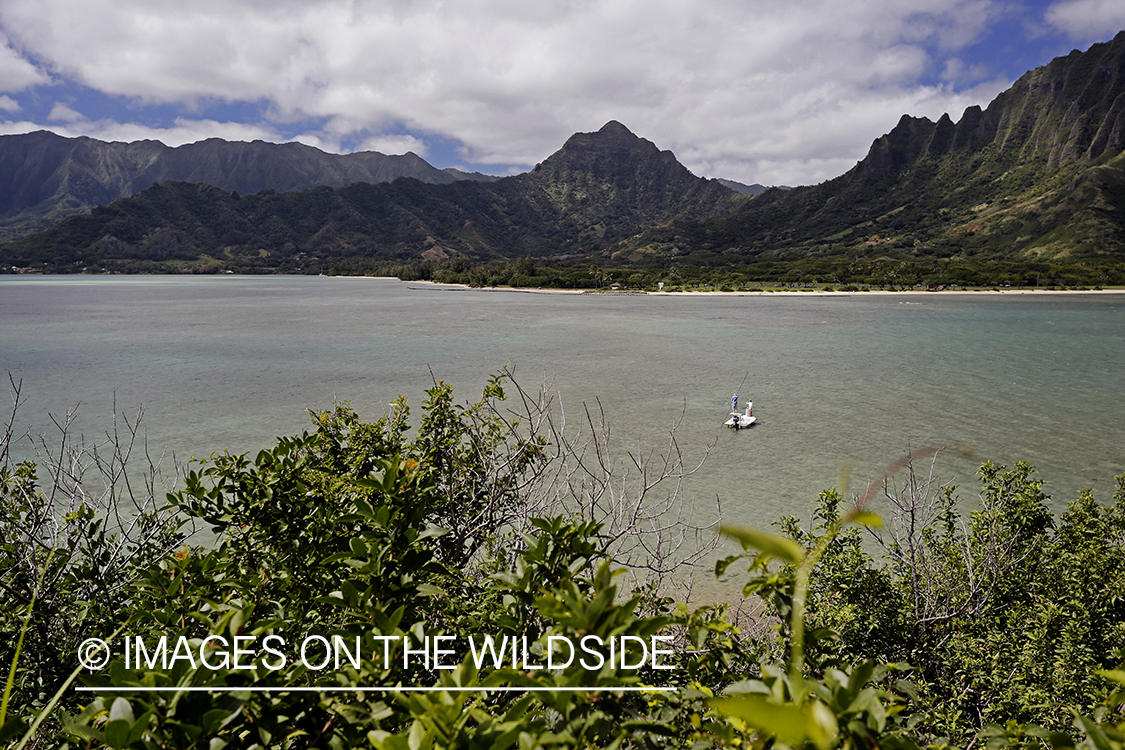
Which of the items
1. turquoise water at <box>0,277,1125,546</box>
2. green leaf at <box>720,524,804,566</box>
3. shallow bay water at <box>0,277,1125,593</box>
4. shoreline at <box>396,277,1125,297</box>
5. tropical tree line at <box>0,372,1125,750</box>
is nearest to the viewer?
green leaf at <box>720,524,804,566</box>

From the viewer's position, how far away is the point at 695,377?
34.8 m

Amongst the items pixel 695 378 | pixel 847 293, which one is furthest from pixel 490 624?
pixel 847 293

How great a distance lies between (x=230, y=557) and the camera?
3877 mm

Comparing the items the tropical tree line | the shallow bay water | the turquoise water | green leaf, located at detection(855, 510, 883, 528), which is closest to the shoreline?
the turquoise water

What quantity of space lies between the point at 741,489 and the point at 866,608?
10597mm

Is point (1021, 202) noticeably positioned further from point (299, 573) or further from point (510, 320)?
point (299, 573)

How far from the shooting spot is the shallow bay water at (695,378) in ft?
67.2

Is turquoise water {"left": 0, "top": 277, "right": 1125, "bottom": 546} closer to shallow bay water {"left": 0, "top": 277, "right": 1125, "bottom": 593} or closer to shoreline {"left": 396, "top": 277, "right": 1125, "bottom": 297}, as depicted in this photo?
shallow bay water {"left": 0, "top": 277, "right": 1125, "bottom": 593}

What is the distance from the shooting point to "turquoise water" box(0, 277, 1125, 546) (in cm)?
2062

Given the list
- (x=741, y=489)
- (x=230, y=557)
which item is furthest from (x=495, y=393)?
(x=741, y=489)

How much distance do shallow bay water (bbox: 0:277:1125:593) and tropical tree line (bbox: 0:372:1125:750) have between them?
15.6ft

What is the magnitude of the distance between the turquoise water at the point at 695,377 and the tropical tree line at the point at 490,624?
2.73 metres

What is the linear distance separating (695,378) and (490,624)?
105 feet

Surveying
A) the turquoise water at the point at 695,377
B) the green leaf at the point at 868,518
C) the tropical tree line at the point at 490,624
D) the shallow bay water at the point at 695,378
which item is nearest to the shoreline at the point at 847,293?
the turquoise water at the point at 695,377
